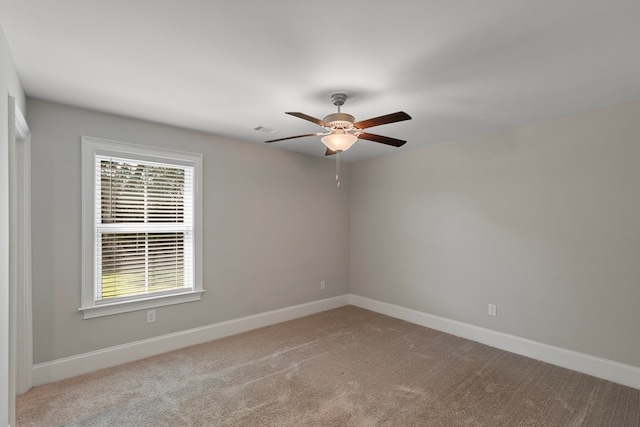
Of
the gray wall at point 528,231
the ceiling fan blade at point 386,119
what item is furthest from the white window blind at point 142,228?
the gray wall at point 528,231

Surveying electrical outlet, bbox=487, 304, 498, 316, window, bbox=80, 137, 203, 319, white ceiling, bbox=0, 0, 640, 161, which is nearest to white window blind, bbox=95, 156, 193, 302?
window, bbox=80, 137, 203, 319

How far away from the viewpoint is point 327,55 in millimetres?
2018

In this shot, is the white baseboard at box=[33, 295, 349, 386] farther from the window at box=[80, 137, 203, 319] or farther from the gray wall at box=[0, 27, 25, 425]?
the gray wall at box=[0, 27, 25, 425]

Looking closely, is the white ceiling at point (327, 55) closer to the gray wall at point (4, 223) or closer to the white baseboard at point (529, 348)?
the gray wall at point (4, 223)

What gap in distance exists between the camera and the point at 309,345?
3.60 meters

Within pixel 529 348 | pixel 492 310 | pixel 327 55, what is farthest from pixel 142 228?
pixel 529 348

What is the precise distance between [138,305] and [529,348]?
4.03 metres

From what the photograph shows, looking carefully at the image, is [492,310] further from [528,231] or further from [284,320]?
[284,320]

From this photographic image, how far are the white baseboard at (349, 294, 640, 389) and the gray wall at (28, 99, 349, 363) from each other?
1301 mm

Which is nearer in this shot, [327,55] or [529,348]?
[327,55]

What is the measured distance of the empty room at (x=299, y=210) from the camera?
6.02 feet

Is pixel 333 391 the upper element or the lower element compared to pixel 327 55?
lower

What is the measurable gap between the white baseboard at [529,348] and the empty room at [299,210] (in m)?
0.02

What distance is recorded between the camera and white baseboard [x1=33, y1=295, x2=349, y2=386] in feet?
9.16
